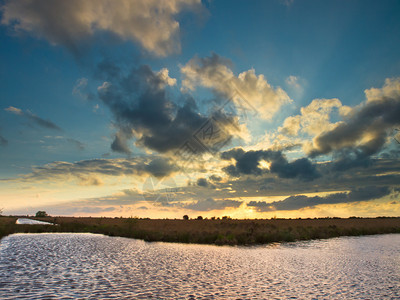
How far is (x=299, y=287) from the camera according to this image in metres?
14.6

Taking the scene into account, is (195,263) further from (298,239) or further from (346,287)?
(298,239)

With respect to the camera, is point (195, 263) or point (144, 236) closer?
point (195, 263)

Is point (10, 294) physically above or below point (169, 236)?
below

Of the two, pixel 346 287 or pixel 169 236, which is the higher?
pixel 169 236

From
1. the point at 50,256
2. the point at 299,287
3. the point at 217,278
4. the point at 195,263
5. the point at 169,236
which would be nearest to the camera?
the point at 299,287

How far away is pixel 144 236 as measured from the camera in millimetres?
43531

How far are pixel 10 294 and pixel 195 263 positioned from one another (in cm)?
1242

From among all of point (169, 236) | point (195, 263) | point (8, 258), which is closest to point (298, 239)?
point (169, 236)

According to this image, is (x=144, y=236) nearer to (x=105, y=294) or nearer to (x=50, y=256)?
(x=50, y=256)

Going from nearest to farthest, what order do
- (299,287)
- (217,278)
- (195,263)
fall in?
(299,287), (217,278), (195,263)

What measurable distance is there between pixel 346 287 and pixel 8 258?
23.2m

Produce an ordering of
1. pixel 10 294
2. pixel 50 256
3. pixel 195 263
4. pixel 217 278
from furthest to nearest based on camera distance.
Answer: pixel 50 256
pixel 195 263
pixel 217 278
pixel 10 294

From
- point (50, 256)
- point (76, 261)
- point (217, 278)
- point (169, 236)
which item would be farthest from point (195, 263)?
point (169, 236)

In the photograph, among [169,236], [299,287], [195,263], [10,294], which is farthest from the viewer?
[169,236]
